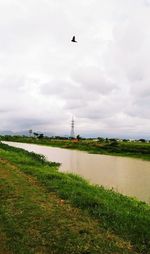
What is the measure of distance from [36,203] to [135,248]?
5283 mm

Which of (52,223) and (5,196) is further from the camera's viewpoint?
(5,196)

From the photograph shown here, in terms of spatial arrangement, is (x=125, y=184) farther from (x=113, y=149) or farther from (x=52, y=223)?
(x=113, y=149)

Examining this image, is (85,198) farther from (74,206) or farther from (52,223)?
(52,223)

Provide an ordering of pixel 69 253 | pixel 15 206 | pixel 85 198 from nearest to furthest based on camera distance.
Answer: pixel 69 253 < pixel 15 206 < pixel 85 198

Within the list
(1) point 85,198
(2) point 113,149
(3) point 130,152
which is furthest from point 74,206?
(2) point 113,149

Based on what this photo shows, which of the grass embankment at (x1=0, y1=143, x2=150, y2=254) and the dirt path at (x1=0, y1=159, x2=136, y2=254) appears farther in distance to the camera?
the grass embankment at (x1=0, y1=143, x2=150, y2=254)

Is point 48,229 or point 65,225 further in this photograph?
point 65,225

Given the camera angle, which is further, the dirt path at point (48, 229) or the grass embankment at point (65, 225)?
the grass embankment at point (65, 225)

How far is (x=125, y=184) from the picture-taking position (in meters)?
29.4

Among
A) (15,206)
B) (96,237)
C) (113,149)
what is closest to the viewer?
(96,237)

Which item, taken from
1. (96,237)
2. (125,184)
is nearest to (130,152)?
(125,184)

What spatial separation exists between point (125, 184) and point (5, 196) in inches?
639

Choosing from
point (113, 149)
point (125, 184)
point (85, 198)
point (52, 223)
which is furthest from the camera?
point (113, 149)

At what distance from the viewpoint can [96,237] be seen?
994 cm
